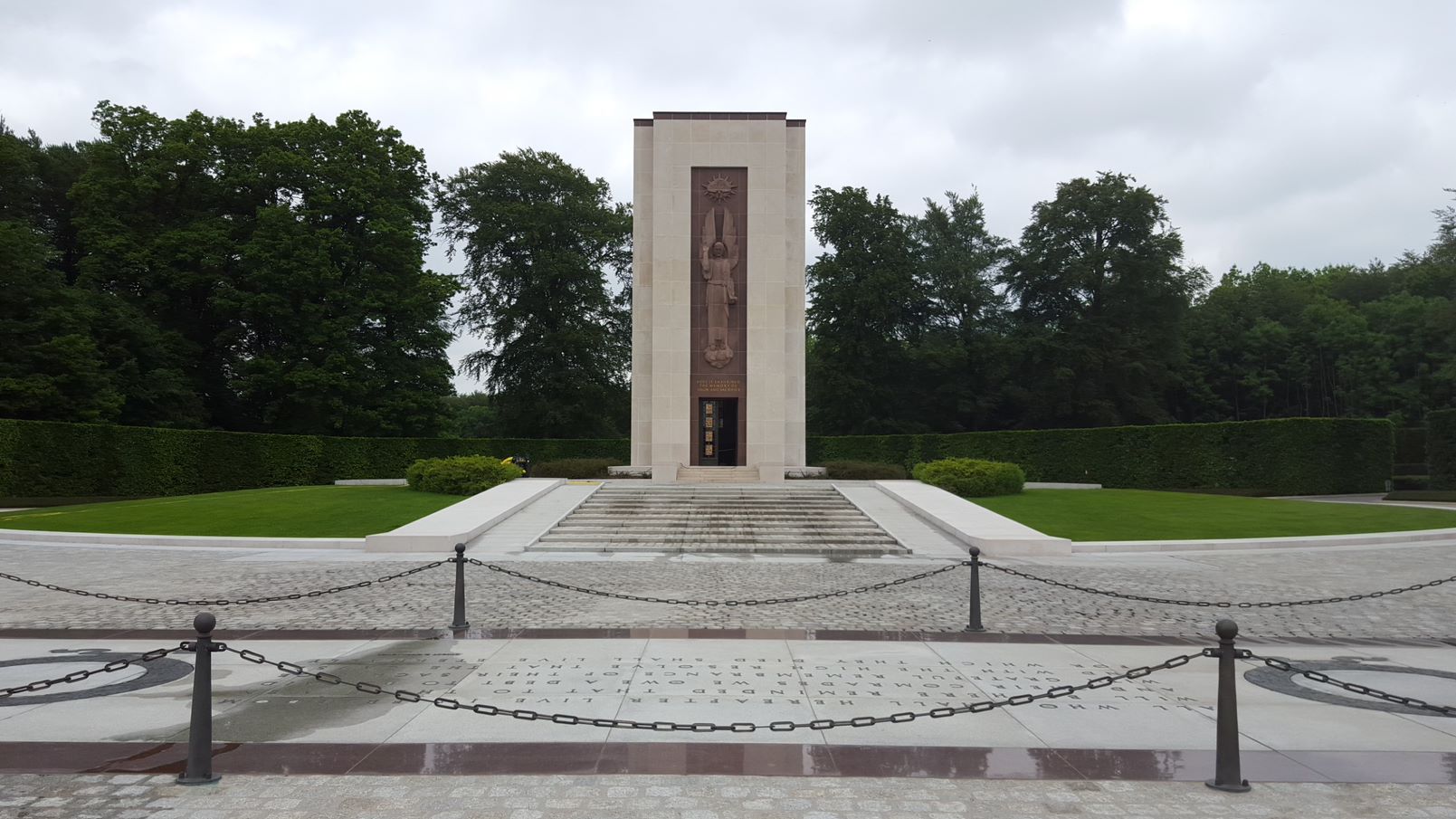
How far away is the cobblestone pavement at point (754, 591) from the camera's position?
10852 mm

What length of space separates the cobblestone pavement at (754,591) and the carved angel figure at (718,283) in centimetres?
1754

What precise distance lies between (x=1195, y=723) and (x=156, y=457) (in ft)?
113

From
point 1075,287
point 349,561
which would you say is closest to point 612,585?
point 349,561

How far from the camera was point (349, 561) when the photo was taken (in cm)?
1738

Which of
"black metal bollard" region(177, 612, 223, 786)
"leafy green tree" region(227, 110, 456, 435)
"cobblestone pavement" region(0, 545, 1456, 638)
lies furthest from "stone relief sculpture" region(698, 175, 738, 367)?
"black metal bollard" region(177, 612, 223, 786)

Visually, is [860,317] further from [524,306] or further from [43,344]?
[43,344]

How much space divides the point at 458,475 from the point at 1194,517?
21.7m

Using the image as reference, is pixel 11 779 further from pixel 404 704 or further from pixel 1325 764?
pixel 1325 764

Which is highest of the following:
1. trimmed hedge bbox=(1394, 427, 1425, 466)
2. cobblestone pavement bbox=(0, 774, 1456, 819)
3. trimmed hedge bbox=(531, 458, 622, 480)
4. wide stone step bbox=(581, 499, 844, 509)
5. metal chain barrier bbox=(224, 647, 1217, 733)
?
trimmed hedge bbox=(1394, 427, 1425, 466)

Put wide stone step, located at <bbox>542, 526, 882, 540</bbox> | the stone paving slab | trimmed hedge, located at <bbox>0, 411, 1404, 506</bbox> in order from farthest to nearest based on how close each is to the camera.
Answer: trimmed hedge, located at <bbox>0, 411, 1404, 506</bbox>, wide stone step, located at <bbox>542, 526, 882, 540</bbox>, the stone paving slab

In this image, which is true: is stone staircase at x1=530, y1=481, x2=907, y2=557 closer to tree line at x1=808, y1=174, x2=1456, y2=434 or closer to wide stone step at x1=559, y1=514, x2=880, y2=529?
wide stone step at x1=559, y1=514, x2=880, y2=529

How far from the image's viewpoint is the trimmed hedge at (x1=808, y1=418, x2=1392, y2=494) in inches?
1266

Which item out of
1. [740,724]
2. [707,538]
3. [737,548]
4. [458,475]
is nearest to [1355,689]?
[740,724]

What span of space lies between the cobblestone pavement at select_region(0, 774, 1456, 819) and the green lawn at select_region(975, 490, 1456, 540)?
16.1m
